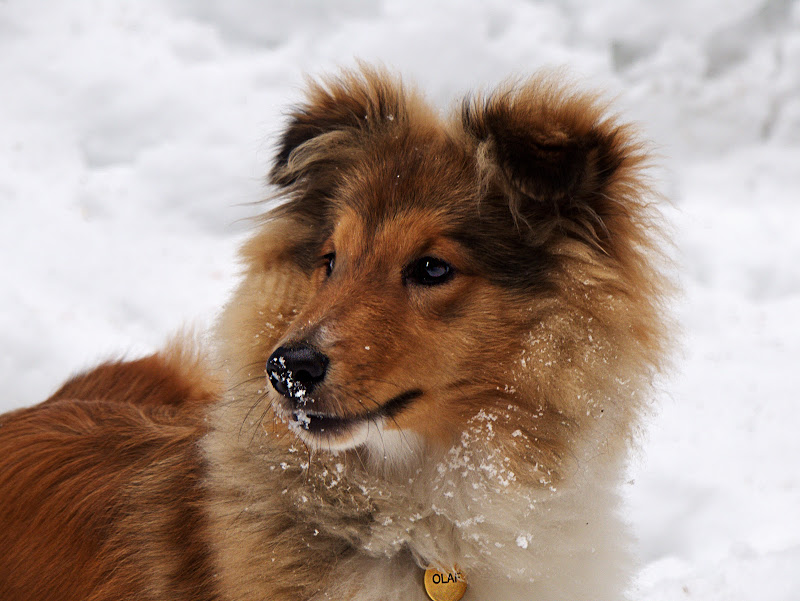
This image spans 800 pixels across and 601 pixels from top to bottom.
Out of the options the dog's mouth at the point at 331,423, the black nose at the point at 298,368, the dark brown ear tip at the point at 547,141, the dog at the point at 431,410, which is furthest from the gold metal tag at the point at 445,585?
the dark brown ear tip at the point at 547,141

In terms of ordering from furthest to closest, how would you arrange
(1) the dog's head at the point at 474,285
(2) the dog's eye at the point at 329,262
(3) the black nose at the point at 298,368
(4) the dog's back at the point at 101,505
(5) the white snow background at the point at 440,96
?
1. (5) the white snow background at the point at 440,96
2. (2) the dog's eye at the point at 329,262
3. (4) the dog's back at the point at 101,505
4. (1) the dog's head at the point at 474,285
5. (3) the black nose at the point at 298,368

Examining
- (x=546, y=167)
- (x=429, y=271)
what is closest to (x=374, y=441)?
(x=429, y=271)

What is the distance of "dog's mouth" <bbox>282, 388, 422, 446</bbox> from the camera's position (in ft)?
8.07

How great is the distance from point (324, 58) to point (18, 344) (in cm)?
419

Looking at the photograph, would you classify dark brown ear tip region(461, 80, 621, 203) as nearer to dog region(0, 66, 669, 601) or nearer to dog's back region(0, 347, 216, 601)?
dog region(0, 66, 669, 601)

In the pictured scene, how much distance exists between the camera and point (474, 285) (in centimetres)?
269

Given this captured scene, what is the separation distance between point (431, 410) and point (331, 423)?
1.09ft

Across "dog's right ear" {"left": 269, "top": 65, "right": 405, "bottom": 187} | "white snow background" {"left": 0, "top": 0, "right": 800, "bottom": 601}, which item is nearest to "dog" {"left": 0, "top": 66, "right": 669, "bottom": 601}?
"dog's right ear" {"left": 269, "top": 65, "right": 405, "bottom": 187}

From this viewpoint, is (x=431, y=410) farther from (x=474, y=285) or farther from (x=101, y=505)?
(x=101, y=505)

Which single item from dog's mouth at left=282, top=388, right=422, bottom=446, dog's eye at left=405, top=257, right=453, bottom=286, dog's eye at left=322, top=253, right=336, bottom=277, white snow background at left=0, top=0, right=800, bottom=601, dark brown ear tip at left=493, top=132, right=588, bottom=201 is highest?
dark brown ear tip at left=493, top=132, right=588, bottom=201

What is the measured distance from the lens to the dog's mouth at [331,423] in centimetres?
246

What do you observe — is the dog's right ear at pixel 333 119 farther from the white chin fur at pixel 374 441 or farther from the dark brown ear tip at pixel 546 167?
the white chin fur at pixel 374 441

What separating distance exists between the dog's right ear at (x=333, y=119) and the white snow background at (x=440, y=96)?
1.31m

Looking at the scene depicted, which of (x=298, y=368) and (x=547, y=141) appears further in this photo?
(x=547, y=141)
